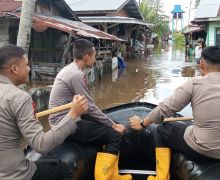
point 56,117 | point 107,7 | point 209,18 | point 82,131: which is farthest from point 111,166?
point 107,7

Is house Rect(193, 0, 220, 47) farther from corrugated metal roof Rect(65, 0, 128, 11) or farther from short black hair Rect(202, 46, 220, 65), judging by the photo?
short black hair Rect(202, 46, 220, 65)

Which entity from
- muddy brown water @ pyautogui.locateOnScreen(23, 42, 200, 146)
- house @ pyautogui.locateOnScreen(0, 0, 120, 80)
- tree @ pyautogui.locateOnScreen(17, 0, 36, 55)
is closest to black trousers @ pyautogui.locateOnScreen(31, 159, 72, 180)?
muddy brown water @ pyautogui.locateOnScreen(23, 42, 200, 146)

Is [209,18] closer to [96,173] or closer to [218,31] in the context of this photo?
[218,31]

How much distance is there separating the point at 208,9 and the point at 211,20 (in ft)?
5.23

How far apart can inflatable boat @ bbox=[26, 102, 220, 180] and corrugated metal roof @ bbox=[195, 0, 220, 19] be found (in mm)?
16550

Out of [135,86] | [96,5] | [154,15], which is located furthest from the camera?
[154,15]

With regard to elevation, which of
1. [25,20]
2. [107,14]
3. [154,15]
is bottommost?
[25,20]

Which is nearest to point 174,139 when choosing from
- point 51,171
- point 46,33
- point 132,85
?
point 51,171

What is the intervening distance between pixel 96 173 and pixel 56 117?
631 mm

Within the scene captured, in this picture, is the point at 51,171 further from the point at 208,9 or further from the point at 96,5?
the point at 96,5

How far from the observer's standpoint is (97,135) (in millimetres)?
3455

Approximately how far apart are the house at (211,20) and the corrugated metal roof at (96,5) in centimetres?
541

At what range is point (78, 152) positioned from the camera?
3391 millimetres

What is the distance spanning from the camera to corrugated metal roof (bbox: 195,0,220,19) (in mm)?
19911
